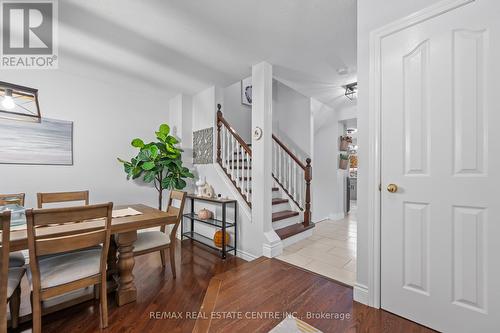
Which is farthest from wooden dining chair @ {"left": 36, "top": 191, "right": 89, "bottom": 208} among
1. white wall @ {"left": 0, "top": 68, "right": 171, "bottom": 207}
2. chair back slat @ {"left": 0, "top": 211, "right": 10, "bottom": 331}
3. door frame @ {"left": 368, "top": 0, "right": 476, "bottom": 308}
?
door frame @ {"left": 368, "top": 0, "right": 476, "bottom": 308}

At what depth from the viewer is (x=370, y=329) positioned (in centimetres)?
140

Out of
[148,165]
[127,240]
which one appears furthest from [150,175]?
[127,240]

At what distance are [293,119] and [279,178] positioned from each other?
1359 millimetres

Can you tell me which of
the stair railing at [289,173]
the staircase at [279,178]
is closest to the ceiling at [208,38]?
the staircase at [279,178]

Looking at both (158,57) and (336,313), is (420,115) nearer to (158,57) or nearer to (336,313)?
(336,313)

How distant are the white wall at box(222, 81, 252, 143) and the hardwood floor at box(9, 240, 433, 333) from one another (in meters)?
3.27

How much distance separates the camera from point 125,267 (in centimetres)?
190

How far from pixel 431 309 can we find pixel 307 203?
2.27m

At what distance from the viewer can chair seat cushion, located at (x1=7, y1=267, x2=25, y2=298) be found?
1.36 meters

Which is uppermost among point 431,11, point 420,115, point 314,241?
point 431,11

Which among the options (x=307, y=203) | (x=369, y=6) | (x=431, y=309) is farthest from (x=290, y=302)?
(x=369, y=6)

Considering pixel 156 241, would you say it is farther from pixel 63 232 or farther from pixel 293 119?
pixel 293 119

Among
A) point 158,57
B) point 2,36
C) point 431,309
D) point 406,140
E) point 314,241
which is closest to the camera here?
point 431,309

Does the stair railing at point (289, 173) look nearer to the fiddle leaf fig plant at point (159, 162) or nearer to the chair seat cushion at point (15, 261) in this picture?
the fiddle leaf fig plant at point (159, 162)
